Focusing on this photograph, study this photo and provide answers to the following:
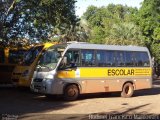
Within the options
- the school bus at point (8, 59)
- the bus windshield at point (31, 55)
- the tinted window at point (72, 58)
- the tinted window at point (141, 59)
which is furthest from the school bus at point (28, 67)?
the tinted window at point (141, 59)

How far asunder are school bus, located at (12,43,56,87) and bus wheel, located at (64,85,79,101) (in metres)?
3.05

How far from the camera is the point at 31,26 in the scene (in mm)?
24719

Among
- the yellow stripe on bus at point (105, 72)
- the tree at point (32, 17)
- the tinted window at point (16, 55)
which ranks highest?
the tree at point (32, 17)

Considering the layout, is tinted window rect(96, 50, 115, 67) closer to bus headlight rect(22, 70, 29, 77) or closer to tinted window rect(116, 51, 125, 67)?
tinted window rect(116, 51, 125, 67)

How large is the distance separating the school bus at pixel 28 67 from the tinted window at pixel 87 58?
8.85 ft

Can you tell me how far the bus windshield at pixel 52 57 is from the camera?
18.5m

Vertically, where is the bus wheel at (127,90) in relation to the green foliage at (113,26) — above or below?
below

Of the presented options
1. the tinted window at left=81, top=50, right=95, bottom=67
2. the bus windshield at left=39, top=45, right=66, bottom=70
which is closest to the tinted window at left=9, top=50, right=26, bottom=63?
the bus windshield at left=39, top=45, right=66, bottom=70

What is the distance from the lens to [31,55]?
72.3ft

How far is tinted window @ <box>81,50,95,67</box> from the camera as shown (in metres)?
19.3

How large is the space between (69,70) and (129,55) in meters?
4.28

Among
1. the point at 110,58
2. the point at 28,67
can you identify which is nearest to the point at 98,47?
the point at 110,58

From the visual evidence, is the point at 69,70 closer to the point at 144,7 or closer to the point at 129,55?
the point at 129,55

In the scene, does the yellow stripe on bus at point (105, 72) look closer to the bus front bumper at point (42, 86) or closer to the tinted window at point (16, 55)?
the bus front bumper at point (42, 86)
